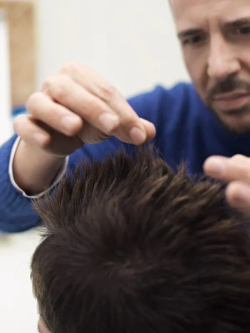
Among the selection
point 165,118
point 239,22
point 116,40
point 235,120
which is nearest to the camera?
point 239,22

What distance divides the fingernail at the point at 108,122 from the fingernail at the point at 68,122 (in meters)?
0.02

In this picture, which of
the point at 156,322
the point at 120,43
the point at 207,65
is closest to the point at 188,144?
the point at 207,65

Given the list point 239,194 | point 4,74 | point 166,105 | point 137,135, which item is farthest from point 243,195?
point 4,74

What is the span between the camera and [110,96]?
409 mm

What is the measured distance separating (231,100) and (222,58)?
0.09 m

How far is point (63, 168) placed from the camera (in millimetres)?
591

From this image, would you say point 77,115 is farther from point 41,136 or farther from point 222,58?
point 222,58

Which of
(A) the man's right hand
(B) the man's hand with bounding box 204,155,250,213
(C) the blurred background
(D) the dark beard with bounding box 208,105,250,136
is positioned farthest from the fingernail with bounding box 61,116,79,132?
(C) the blurred background

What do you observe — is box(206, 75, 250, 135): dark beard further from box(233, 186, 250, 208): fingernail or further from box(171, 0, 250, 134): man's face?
box(233, 186, 250, 208): fingernail

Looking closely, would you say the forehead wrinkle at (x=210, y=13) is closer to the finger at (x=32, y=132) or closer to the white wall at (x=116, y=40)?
the finger at (x=32, y=132)

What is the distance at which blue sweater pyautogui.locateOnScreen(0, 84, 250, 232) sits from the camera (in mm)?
666

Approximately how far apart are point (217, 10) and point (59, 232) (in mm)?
378

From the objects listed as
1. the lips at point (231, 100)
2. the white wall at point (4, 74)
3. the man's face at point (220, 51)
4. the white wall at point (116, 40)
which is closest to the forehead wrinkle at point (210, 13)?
the man's face at point (220, 51)

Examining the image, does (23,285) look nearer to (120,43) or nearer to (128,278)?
(128,278)
